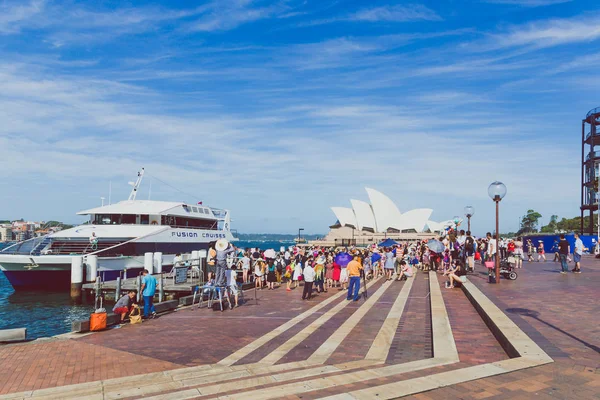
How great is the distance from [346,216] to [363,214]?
4924 millimetres

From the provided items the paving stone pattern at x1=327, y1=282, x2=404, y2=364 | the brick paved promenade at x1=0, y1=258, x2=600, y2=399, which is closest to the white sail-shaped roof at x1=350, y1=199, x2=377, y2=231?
the paving stone pattern at x1=327, y1=282, x2=404, y2=364

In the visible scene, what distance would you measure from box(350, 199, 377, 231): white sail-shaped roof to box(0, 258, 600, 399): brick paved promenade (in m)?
95.8

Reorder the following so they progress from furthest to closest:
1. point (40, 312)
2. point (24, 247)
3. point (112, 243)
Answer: point (112, 243), point (24, 247), point (40, 312)

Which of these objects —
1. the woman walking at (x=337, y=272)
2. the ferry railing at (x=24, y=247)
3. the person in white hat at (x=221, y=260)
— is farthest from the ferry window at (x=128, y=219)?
the person in white hat at (x=221, y=260)

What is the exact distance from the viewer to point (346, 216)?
11212cm

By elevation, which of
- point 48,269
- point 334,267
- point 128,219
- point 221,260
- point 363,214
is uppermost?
point 363,214

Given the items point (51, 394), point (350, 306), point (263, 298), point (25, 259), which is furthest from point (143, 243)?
point (51, 394)

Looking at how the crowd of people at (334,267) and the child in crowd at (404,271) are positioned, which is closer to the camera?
the crowd of people at (334,267)

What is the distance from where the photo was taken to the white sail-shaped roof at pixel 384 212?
107 metres

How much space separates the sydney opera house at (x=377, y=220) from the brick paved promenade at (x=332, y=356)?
311ft

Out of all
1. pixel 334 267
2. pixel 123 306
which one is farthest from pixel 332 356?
pixel 334 267

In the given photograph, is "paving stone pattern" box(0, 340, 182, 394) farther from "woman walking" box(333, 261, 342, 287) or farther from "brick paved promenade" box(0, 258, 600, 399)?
"woman walking" box(333, 261, 342, 287)

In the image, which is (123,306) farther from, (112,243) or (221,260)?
(112,243)

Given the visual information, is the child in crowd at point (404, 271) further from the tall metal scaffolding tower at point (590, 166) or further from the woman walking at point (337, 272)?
the tall metal scaffolding tower at point (590, 166)
